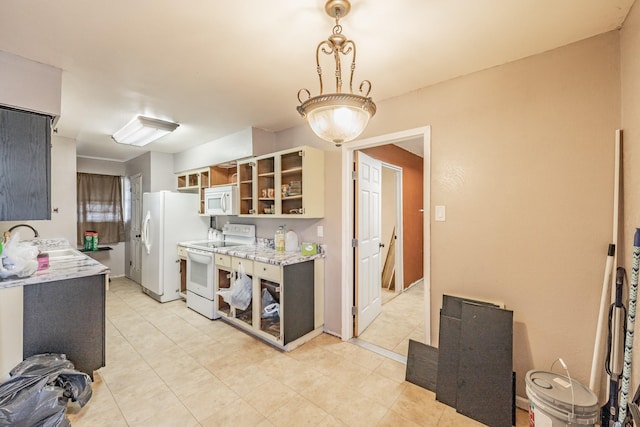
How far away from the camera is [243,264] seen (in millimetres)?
3141

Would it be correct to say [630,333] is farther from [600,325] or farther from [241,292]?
[241,292]

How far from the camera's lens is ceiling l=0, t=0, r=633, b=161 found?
59.6 inches

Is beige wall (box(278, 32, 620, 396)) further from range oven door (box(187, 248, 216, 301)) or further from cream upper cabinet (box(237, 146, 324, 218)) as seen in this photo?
range oven door (box(187, 248, 216, 301))

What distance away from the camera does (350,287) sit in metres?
3.05

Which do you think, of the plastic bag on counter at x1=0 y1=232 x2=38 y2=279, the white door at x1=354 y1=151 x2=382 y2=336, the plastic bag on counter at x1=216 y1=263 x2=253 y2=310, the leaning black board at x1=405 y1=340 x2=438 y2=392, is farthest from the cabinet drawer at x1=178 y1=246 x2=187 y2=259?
the leaning black board at x1=405 y1=340 x2=438 y2=392

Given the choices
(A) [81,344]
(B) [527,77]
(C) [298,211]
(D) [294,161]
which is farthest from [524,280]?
(A) [81,344]

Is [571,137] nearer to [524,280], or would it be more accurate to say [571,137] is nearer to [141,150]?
[524,280]

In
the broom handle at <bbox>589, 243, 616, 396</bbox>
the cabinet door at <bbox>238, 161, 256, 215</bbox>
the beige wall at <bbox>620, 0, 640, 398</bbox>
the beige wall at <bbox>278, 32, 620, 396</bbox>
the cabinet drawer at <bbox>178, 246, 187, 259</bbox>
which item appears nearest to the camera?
the beige wall at <bbox>620, 0, 640, 398</bbox>

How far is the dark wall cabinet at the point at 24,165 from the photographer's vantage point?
2016mm

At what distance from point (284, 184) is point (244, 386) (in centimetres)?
211

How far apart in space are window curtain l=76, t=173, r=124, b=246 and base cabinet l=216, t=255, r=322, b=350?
4.07 meters

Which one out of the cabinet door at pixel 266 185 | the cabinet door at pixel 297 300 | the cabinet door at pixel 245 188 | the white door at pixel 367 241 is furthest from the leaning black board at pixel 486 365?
the cabinet door at pixel 245 188

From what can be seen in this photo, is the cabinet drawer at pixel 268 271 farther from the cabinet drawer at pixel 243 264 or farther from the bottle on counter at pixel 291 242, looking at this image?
the bottle on counter at pixel 291 242

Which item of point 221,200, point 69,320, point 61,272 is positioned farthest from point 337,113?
point 221,200
